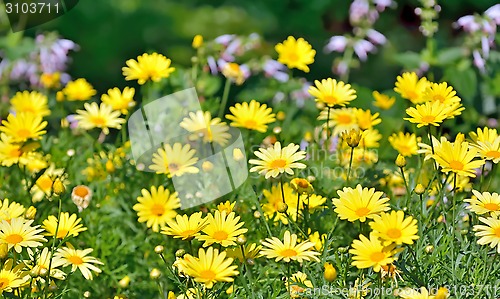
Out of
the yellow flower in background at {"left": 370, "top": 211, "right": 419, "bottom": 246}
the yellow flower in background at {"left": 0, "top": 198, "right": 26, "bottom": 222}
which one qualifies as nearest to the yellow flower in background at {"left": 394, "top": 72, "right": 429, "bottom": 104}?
the yellow flower in background at {"left": 370, "top": 211, "right": 419, "bottom": 246}

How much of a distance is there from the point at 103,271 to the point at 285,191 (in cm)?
38

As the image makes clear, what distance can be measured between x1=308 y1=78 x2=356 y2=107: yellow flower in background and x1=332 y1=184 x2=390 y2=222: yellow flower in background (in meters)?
0.37

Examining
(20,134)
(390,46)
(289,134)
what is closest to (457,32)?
(390,46)

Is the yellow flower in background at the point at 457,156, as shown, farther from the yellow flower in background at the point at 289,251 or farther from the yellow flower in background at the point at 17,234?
the yellow flower in background at the point at 17,234

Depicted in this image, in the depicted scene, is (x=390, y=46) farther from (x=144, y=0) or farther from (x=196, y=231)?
(x=196, y=231)

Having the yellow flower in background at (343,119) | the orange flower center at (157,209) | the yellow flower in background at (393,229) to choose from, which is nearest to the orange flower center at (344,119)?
the yellow flower in background at (343,119)

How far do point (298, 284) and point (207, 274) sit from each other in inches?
5.4

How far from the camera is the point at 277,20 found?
11.0 feet

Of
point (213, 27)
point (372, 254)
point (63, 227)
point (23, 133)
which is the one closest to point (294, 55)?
point (23, 133)

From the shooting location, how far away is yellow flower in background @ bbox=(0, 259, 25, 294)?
47.7 inches

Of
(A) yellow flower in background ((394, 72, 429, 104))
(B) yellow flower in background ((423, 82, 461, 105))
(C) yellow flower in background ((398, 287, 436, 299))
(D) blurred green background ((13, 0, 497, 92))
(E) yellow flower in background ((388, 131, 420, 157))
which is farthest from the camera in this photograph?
(D) blurred green background ((13, 0, 497, 92))

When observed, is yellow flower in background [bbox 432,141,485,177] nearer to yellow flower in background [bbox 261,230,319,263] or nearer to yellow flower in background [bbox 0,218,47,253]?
yellow flower in background [bbox 261,230,319,263]

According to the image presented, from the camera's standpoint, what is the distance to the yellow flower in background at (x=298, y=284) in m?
1.23

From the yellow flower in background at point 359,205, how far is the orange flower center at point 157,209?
0.44 meters
